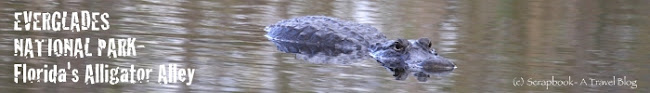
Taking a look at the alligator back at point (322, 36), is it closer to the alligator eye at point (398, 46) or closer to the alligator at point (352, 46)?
the alligator at point (352, 46)

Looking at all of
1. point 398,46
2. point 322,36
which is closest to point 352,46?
point 322,36

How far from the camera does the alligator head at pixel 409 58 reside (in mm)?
9641

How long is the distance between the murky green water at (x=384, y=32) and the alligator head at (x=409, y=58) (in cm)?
15

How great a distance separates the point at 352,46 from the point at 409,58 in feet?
4.84

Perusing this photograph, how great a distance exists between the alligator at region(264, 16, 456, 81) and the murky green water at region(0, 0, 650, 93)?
0.19 m

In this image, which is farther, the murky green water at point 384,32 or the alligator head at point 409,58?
the alligator head at point 409,58

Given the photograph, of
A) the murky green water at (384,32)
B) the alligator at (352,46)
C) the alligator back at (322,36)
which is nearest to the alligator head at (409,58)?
the alligator at (352,46)

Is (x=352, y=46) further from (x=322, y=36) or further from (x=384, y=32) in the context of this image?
(x=384, y=32)

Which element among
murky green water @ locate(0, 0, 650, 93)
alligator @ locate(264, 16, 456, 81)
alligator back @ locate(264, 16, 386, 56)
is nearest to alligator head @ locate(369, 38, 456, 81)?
alligator @ locate(264, 16, 456, 81)

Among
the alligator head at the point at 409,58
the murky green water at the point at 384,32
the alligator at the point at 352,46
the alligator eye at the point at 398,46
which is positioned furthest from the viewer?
the alligator eye at the point at 398,46

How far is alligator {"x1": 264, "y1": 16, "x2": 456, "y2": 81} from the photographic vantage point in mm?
9859

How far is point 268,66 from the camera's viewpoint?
932 cm

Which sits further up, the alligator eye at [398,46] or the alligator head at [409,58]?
the alligator eye at [398,46]

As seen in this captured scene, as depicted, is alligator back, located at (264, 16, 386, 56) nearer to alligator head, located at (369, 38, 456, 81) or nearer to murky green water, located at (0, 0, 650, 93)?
murky green water, located at (0, 0, 650, 93)
